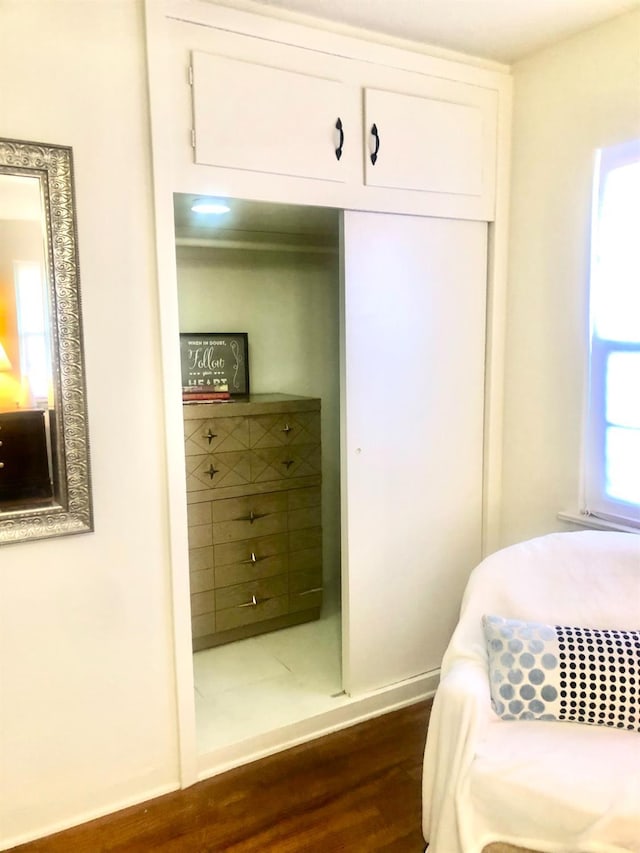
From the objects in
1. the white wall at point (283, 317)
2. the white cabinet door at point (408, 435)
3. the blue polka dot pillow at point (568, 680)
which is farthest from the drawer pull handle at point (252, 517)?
the blue polka dot pillow at point (568, 680)

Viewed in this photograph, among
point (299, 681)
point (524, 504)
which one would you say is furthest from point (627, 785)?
point (299, 681)

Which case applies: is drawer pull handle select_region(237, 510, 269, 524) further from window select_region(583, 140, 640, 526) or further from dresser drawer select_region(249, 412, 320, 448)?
window select_region(583, 140, 640, 526)

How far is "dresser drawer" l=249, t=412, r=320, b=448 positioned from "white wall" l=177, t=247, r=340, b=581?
1.22 feet

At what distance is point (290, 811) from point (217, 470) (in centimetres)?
137

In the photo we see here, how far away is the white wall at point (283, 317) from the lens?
3070 mm

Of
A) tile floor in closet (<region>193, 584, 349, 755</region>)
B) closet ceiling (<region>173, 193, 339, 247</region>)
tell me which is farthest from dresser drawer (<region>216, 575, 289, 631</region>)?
closet ceiling (<region>173, 193, 339, 247</region>)

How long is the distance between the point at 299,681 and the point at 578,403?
1560mm

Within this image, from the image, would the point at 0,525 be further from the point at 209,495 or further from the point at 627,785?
the point at 627,785

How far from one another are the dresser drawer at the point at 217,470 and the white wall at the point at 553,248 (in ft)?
3.77

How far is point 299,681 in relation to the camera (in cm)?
260

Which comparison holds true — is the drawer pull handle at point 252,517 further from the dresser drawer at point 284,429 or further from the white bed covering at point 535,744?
the white bed covering at point 535,744

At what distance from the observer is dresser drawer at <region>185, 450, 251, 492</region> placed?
2.76 m

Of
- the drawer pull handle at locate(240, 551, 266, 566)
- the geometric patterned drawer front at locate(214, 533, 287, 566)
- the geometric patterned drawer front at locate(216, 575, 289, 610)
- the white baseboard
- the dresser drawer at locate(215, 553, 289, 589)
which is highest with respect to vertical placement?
the geometric patterned drawer front at locate(214, 533, 287, 566)

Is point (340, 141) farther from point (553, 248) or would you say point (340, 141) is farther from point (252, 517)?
point (252, 517)
